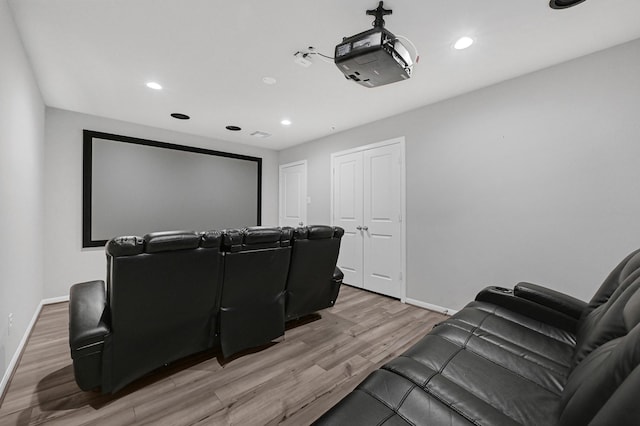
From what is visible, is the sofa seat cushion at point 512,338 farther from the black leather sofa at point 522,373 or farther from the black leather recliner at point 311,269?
the black leather recliner at point 311,269

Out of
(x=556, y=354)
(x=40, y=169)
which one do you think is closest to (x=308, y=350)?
(x=556, y=354)

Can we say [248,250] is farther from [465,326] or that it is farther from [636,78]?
[636,78]

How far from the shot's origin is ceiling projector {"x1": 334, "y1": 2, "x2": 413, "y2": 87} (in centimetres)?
161

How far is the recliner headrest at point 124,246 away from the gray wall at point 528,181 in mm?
3037

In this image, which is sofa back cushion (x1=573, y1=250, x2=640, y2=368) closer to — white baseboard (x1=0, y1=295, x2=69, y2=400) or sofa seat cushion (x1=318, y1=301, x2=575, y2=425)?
sofa seat cushion (x1=318, y1=301, x2=575, y2=425)

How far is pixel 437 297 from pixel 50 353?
12.7ft

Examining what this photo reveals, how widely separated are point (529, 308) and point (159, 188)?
193 inches

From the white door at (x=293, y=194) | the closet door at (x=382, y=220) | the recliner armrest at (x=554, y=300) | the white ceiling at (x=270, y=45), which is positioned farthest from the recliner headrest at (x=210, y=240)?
the white door at (x=293, y=194)

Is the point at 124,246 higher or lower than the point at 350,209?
lower

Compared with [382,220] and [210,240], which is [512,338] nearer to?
[210,240]

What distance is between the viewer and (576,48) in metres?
2.23

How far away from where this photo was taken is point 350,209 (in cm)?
437

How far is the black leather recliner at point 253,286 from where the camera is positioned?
1987mm

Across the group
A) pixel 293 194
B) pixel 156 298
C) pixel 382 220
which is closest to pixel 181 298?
pixel 156 298
